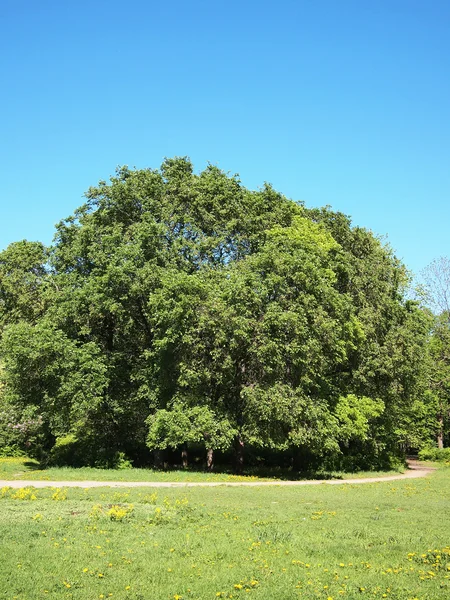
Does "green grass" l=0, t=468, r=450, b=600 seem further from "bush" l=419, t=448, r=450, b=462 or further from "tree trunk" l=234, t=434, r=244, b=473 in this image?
"bush" l=419, t=448, r=450, b=462

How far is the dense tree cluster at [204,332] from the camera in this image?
25.7m

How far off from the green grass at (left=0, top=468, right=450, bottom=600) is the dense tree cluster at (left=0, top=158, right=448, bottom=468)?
10.3 metres

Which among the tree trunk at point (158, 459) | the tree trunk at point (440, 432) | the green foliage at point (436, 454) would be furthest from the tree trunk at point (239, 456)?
the tree trunk at point (440, 432)

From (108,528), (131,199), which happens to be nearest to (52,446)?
(131,199)

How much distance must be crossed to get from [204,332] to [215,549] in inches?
669

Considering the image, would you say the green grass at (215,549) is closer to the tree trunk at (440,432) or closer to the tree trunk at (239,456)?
the tree trunk at (239,456)

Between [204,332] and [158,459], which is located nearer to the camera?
[204,332]

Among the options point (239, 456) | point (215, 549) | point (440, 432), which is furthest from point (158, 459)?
point (440, 432)

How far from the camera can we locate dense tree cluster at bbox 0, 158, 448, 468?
1011 inches

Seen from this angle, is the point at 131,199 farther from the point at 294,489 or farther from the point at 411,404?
the point at 411,404

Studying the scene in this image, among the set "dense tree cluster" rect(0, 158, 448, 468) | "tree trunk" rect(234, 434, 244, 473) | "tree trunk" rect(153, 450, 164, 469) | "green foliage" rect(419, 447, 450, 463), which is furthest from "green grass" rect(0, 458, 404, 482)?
"green foliage" rect(419, 447, 450, 463)

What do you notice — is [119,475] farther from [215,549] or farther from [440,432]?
[440,432]

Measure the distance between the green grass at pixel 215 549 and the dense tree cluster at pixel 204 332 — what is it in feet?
33.7

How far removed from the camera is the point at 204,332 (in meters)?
26.5
